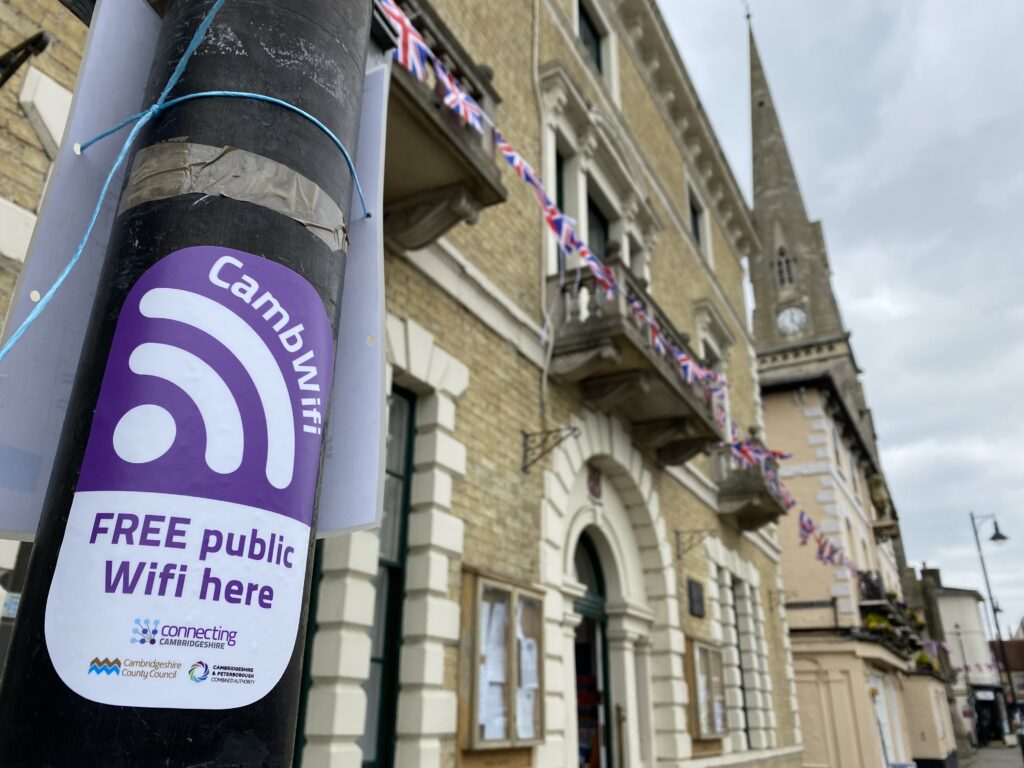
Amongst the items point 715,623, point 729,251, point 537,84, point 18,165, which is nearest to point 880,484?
point 729,251

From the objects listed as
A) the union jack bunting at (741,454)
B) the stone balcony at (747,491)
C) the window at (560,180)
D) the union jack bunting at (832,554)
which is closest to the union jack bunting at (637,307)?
the window at (560,180)

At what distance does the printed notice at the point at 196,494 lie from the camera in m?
1.23

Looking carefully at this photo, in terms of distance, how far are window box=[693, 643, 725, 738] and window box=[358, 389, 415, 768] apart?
7119mm

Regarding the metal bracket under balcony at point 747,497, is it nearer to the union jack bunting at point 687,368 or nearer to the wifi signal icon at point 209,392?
the union jack bunting at point 687,368

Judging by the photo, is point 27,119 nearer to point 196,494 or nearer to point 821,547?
point 196,494

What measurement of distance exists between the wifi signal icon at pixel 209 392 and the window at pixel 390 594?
14.4ft

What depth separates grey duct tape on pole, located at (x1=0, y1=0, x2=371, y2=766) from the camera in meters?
1.21

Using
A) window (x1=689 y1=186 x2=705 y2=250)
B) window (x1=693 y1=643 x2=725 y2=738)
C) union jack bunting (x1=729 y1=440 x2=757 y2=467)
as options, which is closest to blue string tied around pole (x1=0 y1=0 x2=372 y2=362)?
window (x1=693 y1=643 x2=725 y2=738)

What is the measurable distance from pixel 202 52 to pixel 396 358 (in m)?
5.02

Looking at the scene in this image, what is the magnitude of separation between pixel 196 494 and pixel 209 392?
0.64ft

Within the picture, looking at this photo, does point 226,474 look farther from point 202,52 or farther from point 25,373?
point 202,52

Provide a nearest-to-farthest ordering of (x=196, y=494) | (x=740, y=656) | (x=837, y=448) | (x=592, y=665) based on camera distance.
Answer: (x=196, y=494)
(x=592, y=665)
(x=740, y=656)
(x=837, y=448)

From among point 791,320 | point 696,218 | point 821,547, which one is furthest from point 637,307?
point 791,320

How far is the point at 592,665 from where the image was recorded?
10672 mm
